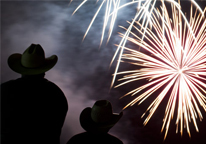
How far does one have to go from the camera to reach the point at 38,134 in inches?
64.7

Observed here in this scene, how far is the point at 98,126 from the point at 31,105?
1.31 feet

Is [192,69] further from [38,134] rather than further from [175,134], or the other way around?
[38,134]

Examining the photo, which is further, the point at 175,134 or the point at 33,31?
the point at 33,31

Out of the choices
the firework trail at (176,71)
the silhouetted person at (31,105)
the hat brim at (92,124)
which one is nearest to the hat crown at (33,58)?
the silhouetted person at (31,105)

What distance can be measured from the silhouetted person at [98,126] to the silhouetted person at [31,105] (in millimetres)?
174

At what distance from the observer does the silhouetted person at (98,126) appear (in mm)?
1547

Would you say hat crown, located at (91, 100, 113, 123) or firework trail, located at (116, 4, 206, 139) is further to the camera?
firework trail, located at (116, 4, 206, 139)

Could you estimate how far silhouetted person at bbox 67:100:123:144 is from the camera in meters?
1.55

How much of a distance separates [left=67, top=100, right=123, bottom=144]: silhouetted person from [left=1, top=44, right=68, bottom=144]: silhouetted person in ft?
0.57

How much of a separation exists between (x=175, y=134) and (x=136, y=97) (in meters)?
0.67

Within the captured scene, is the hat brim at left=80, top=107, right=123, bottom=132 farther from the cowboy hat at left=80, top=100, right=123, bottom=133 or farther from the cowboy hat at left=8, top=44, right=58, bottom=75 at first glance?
the cowboy hat at left=8, top=44, right=58, bottom=75

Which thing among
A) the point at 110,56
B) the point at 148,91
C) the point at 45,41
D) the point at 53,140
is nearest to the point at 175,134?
the point at 148,91

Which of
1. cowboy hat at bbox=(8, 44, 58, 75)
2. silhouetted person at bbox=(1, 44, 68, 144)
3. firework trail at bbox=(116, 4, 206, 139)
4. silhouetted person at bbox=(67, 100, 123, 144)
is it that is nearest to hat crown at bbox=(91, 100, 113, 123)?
silhouetted person at bbox=(67, 100, 123, 144)

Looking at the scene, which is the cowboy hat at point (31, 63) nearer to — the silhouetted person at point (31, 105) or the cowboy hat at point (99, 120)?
the silhouetted person at point (31, 105)
